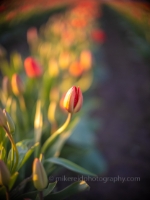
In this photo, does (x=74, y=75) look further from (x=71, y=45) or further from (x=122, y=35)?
(x=122, y=35)

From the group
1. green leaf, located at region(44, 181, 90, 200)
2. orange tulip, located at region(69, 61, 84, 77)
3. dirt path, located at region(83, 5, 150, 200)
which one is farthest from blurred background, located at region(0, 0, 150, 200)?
orange tulip, located at region(69, 61, 84, 77)

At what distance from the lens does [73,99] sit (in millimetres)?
458

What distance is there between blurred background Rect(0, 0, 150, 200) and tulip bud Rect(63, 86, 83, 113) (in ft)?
0.80

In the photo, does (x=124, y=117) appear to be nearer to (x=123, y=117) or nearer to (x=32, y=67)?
(x=123, y=117)

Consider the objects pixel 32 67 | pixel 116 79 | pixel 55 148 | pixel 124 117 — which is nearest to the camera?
pixel 55 148

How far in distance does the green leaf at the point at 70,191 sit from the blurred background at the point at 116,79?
0.10 m

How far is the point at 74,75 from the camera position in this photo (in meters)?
0.89

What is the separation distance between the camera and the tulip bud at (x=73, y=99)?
45cm

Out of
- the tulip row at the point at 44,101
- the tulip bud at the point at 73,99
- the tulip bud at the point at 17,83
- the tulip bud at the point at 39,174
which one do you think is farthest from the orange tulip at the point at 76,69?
the tulip bud at the point at 39,174

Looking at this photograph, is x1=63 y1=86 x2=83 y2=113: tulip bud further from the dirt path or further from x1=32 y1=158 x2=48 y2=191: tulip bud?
the dirt path

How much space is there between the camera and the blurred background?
78 centimetres

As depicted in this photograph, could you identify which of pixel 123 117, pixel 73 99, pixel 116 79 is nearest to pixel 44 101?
pixel 73 99

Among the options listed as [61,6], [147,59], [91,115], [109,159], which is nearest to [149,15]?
[147,59]

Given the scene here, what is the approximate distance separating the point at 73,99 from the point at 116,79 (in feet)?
3.02
